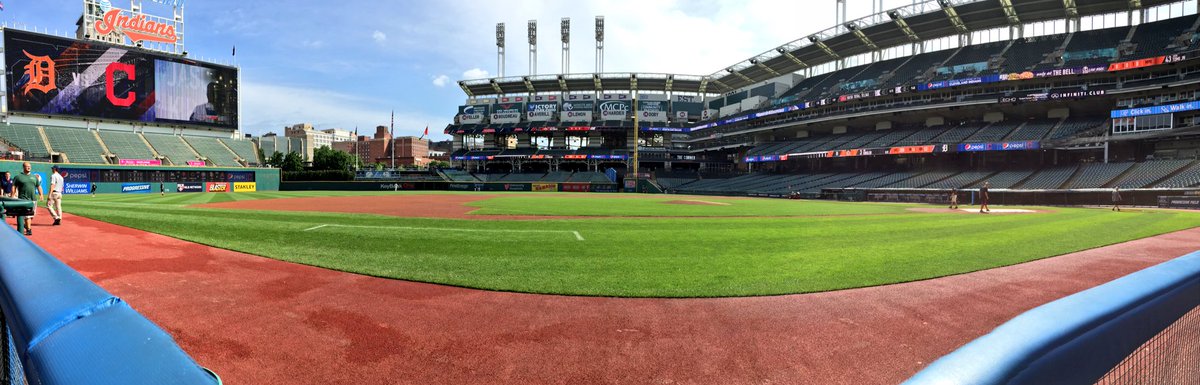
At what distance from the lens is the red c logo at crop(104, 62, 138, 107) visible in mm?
49031

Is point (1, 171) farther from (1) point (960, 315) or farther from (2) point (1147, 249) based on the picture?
(2) point (1147, 249)

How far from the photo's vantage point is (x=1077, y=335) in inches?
44.8

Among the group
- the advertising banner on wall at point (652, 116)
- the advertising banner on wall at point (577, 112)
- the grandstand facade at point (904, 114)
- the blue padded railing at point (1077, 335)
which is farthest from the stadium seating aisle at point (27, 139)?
the advertising banner on wall at point (652, 116)

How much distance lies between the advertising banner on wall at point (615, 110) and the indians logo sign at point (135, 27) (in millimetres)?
51306

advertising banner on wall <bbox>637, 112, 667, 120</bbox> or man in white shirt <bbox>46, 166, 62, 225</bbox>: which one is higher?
advertising banner on wall <bbox>637, 112, 667, 120</bbox>

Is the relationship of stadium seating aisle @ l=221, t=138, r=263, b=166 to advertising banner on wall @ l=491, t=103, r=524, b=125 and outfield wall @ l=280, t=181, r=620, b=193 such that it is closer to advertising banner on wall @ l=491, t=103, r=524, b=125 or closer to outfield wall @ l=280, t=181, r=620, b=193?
outfield wall @ l=280, t=181, r=620, b=193

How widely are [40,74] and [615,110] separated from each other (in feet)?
Answer: 202

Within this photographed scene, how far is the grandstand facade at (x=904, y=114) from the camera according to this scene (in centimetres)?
3247

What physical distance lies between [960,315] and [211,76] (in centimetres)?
7060

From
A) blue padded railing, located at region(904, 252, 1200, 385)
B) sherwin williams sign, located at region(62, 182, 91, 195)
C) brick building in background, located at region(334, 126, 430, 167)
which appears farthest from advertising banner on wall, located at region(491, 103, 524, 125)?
brick building in background, located at region(334, 126, 430, 167)

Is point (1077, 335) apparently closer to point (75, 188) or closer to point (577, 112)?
point (75, 188)

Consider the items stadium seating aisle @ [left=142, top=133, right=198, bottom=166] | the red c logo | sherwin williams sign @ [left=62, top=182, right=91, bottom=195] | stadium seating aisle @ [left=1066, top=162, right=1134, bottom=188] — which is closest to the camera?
stadium seating aisle @ [left=1066, top=162, right=1134, bottom=188]

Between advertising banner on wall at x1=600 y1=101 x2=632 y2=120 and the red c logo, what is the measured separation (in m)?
54.0

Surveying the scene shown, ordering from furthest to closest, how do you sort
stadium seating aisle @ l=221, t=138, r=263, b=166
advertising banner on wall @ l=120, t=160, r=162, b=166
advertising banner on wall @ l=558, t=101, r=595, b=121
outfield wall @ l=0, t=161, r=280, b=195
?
advertising banner on wall @ l=558, t=101, r=595, b=121 → stadium seating aisle @ l=221, t=138, r=263, b=166 → advertising banner on wall @ l=120, t=160, r=162, b=166 → outfield wall @ l=0, t=161, r=280, b=195
